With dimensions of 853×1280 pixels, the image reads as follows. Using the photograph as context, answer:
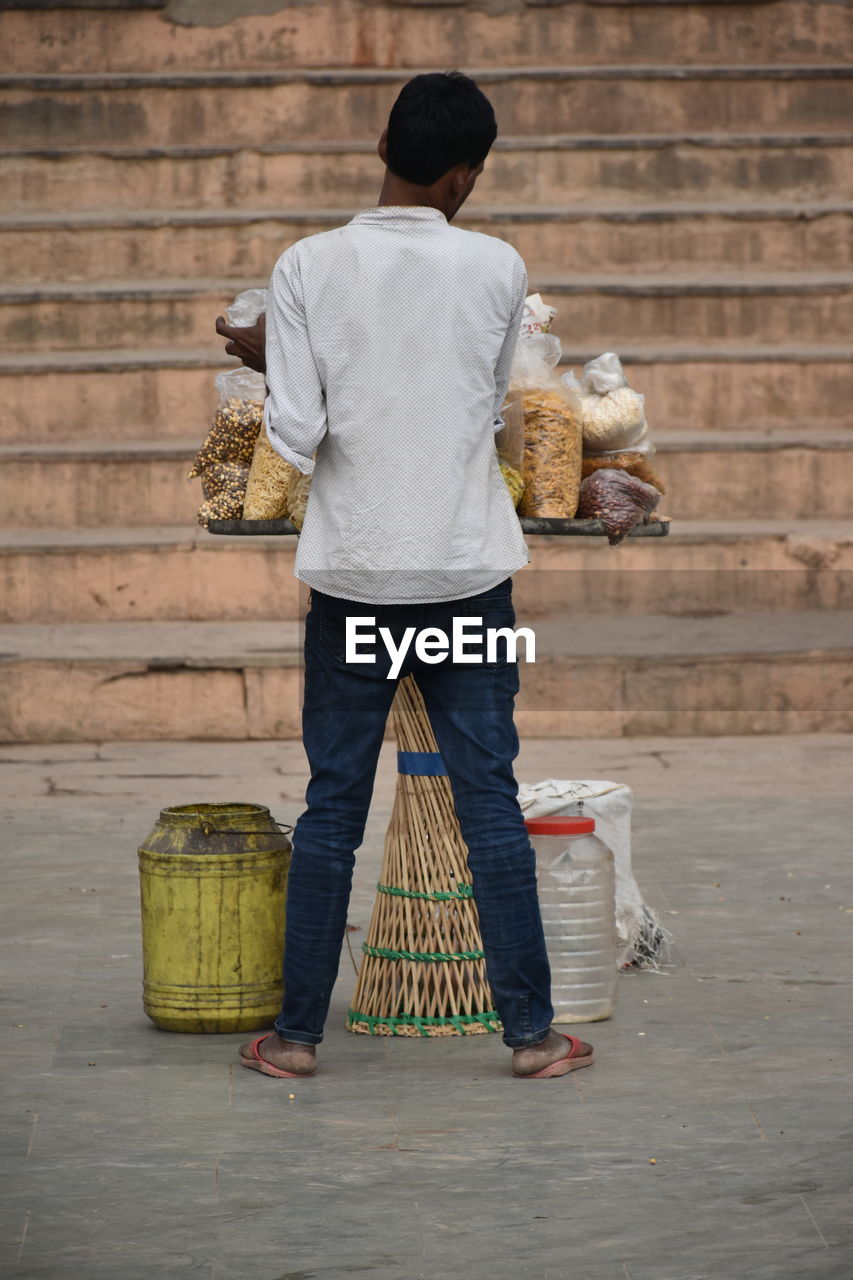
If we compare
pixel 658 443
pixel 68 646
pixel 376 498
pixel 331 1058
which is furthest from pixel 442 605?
pixel 658 443

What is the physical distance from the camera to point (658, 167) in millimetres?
10625

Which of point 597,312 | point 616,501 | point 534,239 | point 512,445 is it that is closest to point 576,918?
point 616,501

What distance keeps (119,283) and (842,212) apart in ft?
12.0

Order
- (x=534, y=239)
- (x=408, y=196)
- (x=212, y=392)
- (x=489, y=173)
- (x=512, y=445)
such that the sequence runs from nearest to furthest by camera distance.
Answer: (x=408, y=196)
(x=512, y=445)
(x=212, y=392)
(x=534, y=239)
(x=489, y=173)

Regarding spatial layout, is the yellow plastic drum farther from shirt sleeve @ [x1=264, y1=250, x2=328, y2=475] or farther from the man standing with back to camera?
shirt sleeve @ [x1=264, y1=250, x2=328, y2=475]

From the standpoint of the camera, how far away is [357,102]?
10891mm

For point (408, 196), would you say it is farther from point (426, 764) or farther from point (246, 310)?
point (426, 764)

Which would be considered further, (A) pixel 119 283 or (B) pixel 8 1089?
(A) pixel 119 283

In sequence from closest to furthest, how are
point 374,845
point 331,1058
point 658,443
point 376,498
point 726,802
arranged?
point 376,498, point 331,1058, point 374,845, point 726,802, point 658,443

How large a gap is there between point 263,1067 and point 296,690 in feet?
13.6

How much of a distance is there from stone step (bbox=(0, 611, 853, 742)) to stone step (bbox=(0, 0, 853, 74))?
4.23 meters

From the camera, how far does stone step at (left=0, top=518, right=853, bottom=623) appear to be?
873cm

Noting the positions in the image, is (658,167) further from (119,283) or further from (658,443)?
(119,283)

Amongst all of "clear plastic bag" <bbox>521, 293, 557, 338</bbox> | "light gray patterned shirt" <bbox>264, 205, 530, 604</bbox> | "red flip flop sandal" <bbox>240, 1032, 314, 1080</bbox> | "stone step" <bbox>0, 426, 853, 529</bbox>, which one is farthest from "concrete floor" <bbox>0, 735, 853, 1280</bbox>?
"stone step" <bbox>0, 426, 853, 529</bbox>
